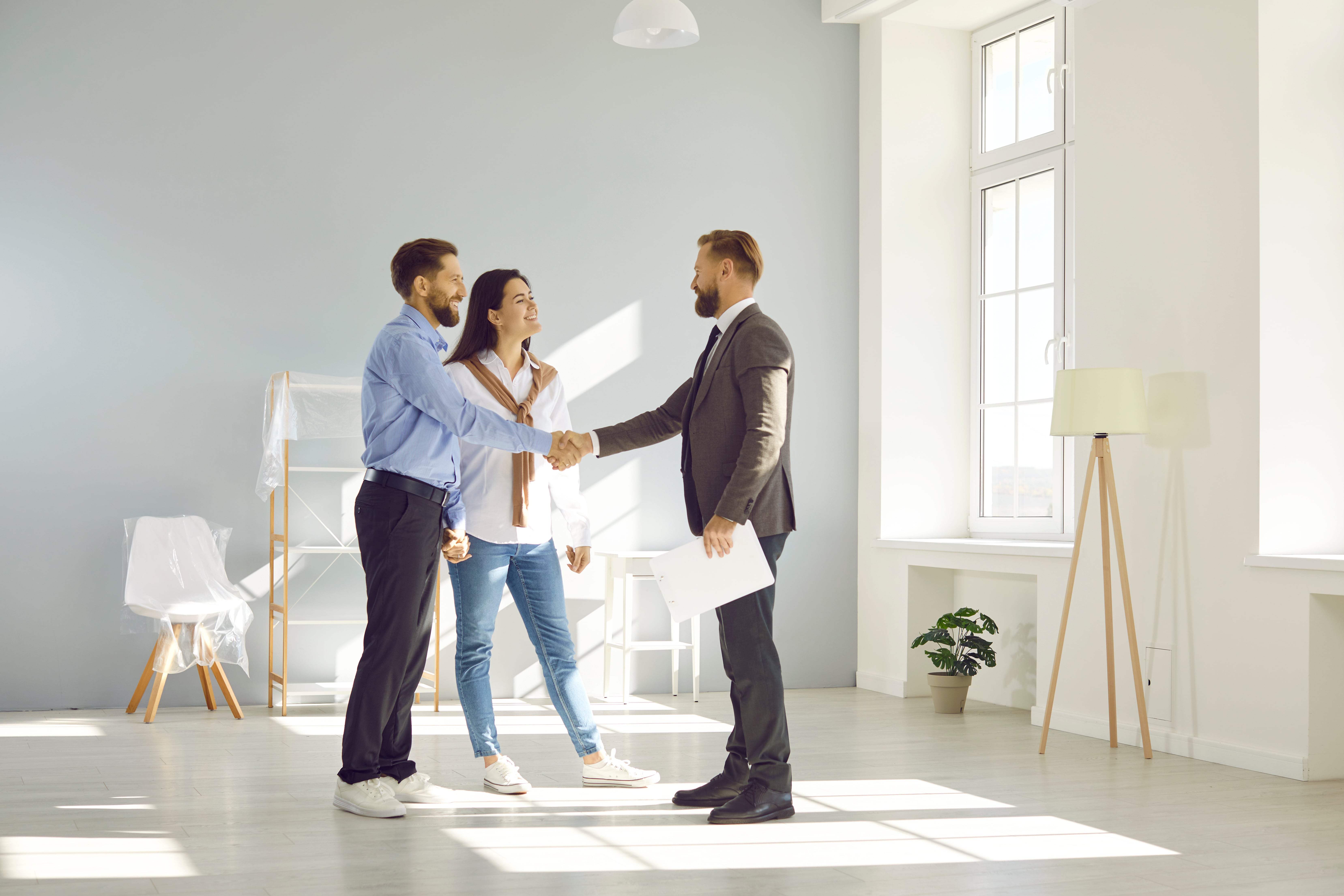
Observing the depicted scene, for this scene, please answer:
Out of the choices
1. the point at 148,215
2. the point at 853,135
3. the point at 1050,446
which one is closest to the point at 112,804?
the point at 148,215

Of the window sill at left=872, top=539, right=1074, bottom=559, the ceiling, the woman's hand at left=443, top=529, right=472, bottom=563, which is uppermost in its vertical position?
the ceiling

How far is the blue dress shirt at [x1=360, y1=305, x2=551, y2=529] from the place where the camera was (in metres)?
3.04

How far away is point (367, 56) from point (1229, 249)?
3.53 meters

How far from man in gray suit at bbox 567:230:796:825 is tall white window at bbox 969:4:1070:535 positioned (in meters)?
2.54

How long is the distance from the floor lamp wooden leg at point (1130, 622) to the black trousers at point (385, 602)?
7.87 ft

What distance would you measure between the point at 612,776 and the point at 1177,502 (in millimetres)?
2190

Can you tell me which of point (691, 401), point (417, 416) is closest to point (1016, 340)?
point (691, 401)

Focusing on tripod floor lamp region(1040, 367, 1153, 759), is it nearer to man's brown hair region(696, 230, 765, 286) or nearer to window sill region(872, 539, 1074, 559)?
window sill region(872, 539, 1074, 559)

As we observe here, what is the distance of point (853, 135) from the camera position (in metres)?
6.05

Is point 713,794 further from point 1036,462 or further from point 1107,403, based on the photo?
point 1036,462

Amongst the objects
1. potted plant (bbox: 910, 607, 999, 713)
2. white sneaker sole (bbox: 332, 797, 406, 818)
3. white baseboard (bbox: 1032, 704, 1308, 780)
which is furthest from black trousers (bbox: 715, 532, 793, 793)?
potted plant (bbox: 910, 607, 999, 713)

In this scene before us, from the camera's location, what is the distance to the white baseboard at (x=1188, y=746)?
3812 millimetres

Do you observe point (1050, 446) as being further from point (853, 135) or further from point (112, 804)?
point (112, 804)

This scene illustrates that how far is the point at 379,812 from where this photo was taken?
3051 mm
